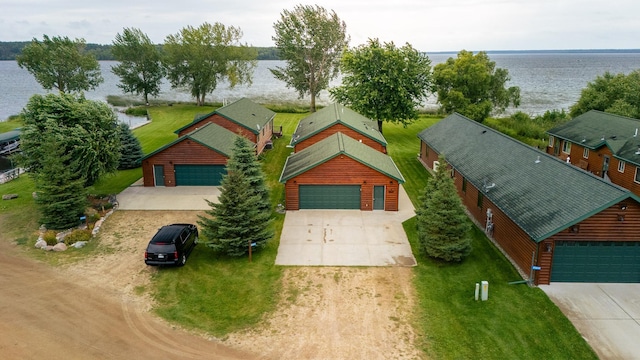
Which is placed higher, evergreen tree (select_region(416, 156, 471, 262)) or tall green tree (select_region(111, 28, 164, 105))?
tall green tree (select_region(111, 28, 164, 105))

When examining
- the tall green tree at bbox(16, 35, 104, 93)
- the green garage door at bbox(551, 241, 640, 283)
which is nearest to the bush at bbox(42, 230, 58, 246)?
the green garage door at bbox(551, 241, 640, 283)

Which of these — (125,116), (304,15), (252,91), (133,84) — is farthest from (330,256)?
(252,91)

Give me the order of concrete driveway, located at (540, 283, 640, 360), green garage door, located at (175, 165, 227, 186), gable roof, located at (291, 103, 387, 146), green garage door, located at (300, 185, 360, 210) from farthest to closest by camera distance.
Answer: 1. gable roof, located at (291, 103, 387, 146)
2. green garage door, located at (175, 165, 227, 186)
3. green garage door, located at (300, 185, 360, 210)
4. concrete driveway, located at (540, 283, 640, 360)

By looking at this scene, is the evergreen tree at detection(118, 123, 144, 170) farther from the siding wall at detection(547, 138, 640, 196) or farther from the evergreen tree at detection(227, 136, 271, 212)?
the siding wall at detection(547, 138, 640, 196)

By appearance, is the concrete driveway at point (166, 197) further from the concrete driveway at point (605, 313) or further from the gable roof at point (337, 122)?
the concrete driveway at point (605, 313)

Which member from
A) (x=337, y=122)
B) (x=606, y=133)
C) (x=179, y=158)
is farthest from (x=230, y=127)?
(x=606, y=133)

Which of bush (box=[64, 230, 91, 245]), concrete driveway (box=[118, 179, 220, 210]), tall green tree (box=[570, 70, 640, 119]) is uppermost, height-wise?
tall green tree (box=[570, 70, 640, 119])

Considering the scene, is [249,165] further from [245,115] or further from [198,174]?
[245,115]
